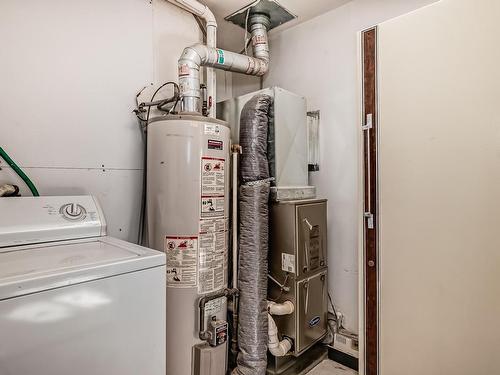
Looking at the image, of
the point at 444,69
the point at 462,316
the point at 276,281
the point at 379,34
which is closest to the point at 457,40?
the point at 444,69

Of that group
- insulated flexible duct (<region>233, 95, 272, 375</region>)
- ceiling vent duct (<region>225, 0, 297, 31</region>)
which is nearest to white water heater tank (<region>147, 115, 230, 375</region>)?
insulated flexible duct (<region>233, 95, 272, 375</region>)

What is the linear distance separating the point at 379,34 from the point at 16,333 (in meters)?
2.03

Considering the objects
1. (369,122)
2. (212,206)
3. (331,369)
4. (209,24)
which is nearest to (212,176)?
(212,206)

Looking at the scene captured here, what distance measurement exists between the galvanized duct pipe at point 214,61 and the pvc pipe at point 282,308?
4.16ft

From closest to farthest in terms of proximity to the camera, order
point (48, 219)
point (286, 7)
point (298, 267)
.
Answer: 1. point (48, 219)
2. point (298, 267)
3. point (286, 7)

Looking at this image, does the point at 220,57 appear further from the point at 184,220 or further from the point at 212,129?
the point at 184,220

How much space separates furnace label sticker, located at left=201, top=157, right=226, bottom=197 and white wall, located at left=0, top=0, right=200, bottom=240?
523 mm

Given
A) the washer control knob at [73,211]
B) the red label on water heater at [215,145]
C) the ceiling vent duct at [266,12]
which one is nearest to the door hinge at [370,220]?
the red label on water heater at [215,145]

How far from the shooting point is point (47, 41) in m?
1.54

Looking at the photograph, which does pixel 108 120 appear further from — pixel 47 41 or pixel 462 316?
pixel 462 316

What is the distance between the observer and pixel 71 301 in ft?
2.90

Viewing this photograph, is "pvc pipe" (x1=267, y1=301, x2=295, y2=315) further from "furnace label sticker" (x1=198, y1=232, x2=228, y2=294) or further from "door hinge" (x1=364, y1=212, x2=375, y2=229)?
"door hinge" (x1=364, y1=212, x2=375, y2=229)

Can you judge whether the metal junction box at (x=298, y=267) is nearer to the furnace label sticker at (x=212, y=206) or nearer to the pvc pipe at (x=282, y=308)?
the pvc pipe at (x=282, y=308)

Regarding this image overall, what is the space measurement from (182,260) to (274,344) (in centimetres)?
78
